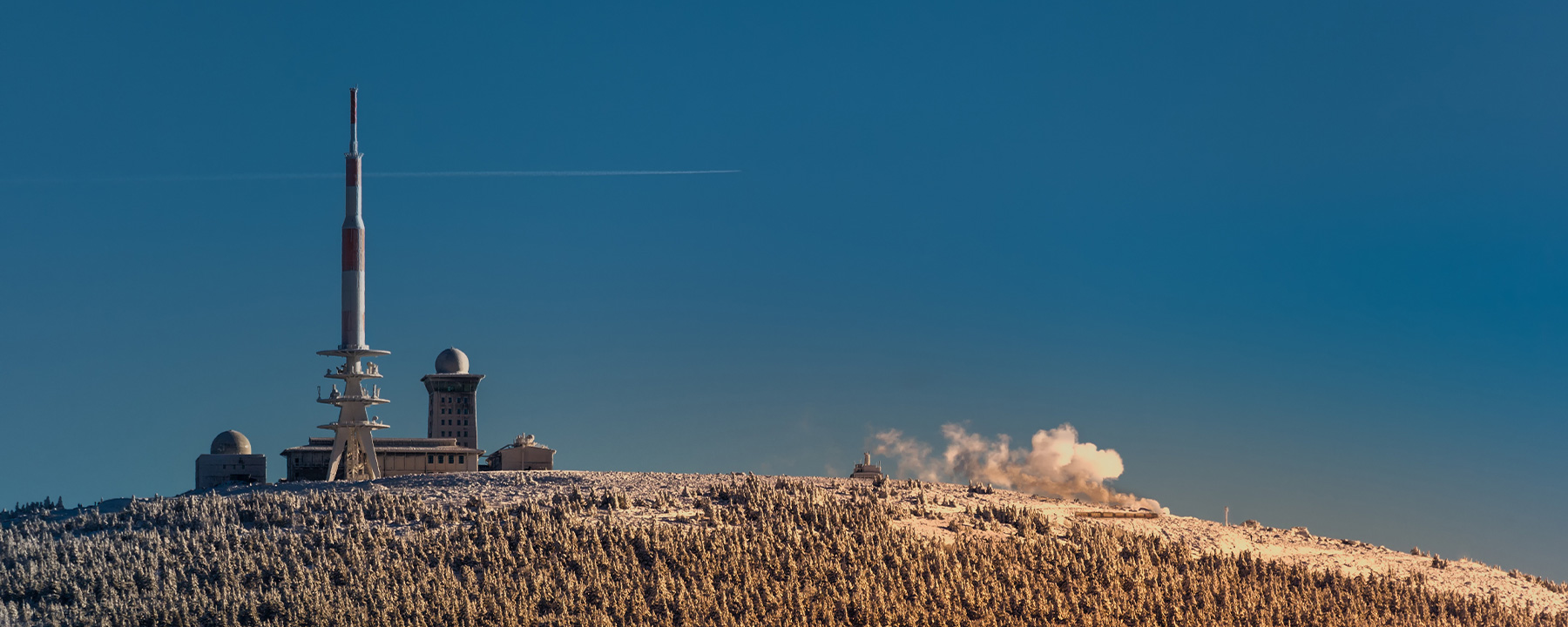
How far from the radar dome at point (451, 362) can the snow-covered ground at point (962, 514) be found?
35.8 meters

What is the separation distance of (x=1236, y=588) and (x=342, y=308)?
53754 millimetres

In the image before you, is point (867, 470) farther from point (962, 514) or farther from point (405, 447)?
point (405, 447)

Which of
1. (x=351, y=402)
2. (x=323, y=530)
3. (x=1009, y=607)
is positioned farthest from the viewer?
(x=351, y=402)

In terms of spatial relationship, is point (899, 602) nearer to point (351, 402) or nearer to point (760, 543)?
point (760, 543)

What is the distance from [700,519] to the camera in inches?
2462

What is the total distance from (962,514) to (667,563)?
664 inches

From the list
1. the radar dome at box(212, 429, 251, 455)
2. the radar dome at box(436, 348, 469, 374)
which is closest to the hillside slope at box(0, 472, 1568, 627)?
the radar dome at box(212, 429, 251, 455)

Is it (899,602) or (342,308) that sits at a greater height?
(342,308)

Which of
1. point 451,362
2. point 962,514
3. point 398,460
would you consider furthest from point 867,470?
point 451,362

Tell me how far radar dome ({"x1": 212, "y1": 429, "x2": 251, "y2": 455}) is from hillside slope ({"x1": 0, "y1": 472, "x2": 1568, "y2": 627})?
17.7m

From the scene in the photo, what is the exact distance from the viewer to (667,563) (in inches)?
2213

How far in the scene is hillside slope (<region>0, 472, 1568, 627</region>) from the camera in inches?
2076

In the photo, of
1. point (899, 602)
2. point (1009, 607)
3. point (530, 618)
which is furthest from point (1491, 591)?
point (530, 618)

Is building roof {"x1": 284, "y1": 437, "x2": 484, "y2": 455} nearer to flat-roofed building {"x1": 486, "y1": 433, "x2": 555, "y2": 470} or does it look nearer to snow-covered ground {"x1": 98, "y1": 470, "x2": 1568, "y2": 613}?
flat-roofed building {"x1": 486, "y1": 433, "x2": 555, "y2": 470}
